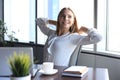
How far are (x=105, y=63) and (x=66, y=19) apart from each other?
987 millimetres

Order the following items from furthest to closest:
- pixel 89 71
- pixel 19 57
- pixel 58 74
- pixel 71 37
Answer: pixel 71 37 < pixel 89 71 < pixel 58 74 < pixel 19 57

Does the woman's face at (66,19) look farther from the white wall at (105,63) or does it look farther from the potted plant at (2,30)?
the potted plant at (2,30)

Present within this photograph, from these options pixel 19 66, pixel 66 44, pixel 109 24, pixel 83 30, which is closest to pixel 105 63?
pixel 109 24

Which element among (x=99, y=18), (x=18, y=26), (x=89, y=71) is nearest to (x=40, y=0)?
(x=18, y=26)

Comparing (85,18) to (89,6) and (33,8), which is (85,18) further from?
(33,8)

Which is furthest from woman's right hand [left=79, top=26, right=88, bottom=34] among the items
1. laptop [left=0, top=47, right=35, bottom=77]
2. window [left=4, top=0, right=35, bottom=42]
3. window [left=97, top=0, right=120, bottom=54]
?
window [left=4, top=0, right=35, bottom=42]

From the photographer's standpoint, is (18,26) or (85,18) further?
(18,26)

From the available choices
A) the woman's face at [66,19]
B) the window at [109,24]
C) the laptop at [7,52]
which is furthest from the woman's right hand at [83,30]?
the laptop at [7,52]

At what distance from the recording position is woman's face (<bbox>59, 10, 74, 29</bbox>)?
265 cm

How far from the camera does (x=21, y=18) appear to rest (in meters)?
4.87

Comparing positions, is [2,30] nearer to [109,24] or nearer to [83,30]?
[109,24]

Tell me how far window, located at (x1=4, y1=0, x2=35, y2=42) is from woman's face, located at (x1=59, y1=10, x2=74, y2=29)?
1.96m

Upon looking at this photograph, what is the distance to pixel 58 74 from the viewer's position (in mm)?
1918

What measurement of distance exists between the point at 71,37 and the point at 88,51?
0.96m
